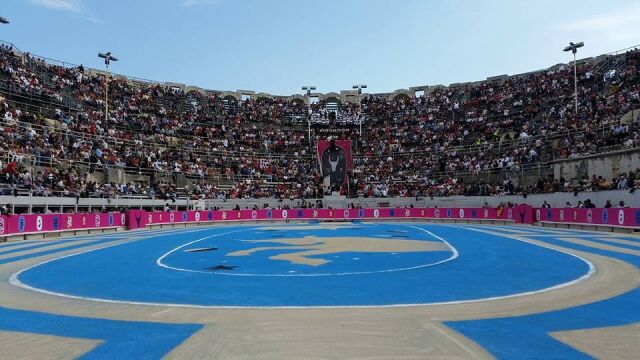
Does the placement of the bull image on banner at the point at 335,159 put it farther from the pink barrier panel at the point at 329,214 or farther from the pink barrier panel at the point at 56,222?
the pink barrier panel at the point at 56,222

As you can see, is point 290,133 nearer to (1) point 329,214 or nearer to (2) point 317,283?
(1) point 329,214

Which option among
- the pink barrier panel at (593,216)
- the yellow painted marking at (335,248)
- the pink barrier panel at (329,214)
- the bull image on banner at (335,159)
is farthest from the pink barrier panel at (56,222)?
the pink barrier panel at (593,216)

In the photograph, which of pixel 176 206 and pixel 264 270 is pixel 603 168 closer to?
pixel 264 270

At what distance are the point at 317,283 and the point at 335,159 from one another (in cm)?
5156

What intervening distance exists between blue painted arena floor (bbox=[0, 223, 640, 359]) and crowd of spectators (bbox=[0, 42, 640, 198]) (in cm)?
1672

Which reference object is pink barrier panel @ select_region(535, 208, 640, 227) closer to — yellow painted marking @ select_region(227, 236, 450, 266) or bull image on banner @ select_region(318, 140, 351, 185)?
yellow painted marking @ select_region(227, 236, 450, 266)

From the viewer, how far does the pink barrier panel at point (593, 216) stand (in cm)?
2800

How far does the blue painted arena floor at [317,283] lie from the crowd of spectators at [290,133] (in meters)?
16.7

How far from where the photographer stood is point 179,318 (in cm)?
849

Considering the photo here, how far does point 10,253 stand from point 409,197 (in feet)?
129

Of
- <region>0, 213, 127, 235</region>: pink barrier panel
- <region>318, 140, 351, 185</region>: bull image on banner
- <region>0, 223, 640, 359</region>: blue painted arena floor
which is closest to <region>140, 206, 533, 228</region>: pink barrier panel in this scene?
<region>0, 213, 127, 235</region>: pink barrier panel

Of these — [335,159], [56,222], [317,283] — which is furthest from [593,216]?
[335,159]

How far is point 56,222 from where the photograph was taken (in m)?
30.4

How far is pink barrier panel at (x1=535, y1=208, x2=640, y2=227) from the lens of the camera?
28.0m
